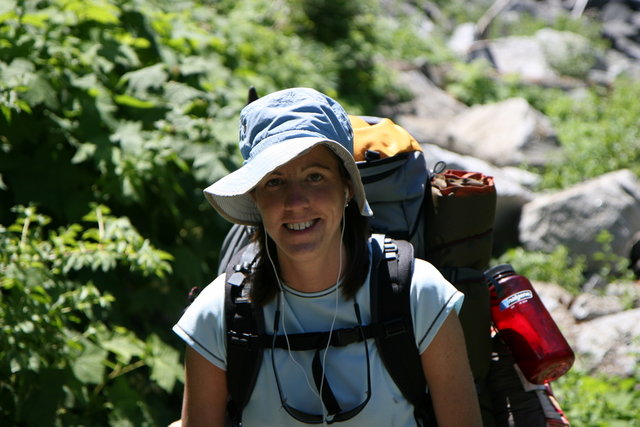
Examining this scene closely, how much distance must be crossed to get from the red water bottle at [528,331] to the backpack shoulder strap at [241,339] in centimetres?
89

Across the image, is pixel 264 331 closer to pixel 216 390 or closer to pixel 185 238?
pixel 216 390

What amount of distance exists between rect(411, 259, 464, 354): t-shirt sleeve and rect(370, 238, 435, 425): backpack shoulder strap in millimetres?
18

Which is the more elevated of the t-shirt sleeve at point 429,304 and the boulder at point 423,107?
the t-shirt sleeve at point 429,304

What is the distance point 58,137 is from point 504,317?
2.71m

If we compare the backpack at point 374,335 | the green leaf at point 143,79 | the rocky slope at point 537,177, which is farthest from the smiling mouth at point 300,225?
the green leaf at point 143,79

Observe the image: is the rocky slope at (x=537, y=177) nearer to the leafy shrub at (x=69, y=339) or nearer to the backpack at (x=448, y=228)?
the backpack at (x=448, y=228)

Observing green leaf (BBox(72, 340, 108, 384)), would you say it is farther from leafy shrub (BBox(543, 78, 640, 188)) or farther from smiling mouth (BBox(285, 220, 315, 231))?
leafy shrub (BBox(543, 78, 640, 188))

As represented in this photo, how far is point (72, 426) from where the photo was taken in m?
3.52

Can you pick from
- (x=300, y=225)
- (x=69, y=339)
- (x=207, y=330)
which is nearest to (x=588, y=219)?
(x=69, y=339)

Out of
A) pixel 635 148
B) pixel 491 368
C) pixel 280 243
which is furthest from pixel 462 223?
pixel 635 148

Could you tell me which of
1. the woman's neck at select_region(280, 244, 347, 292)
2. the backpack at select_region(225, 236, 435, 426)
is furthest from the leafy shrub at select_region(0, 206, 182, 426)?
the woman's neck at select_region(280, 244, 347, 292)

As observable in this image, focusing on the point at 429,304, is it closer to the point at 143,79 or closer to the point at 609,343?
the point at 143,79

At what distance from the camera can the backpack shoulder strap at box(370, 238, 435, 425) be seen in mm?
2215

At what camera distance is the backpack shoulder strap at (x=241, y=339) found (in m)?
2.29
